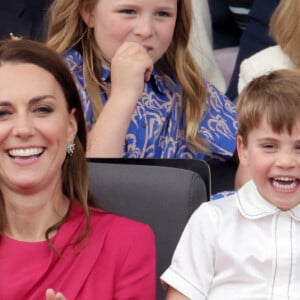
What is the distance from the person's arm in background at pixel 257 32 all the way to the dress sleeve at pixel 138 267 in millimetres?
1271

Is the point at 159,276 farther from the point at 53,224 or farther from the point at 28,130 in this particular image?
the point at 28,130

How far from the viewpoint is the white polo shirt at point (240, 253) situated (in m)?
1.99

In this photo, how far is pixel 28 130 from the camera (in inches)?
76.5

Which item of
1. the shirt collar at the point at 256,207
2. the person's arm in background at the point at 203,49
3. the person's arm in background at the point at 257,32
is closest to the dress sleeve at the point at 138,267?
the shirt collar at the point at 256,207

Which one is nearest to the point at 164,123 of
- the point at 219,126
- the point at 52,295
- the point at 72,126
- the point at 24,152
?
the point at 219,126

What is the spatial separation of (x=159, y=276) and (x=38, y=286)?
0.29 metres

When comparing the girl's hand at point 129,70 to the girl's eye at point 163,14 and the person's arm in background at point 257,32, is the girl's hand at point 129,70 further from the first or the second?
the person's arm in background at point 257,32

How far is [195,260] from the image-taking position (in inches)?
79.9

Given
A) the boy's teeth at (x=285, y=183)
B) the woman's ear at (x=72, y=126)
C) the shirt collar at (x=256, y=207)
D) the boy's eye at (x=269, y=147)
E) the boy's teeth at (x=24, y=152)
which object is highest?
the woman's ear at (x=72, y=126)

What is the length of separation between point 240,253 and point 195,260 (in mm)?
86

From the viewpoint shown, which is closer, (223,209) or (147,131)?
(223,209)

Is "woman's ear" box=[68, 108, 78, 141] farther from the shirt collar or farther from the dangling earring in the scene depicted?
the shirt collar

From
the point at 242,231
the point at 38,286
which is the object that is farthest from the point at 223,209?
the point at 38,286

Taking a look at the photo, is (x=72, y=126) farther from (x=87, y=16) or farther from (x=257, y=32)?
(x=257, y=32)
